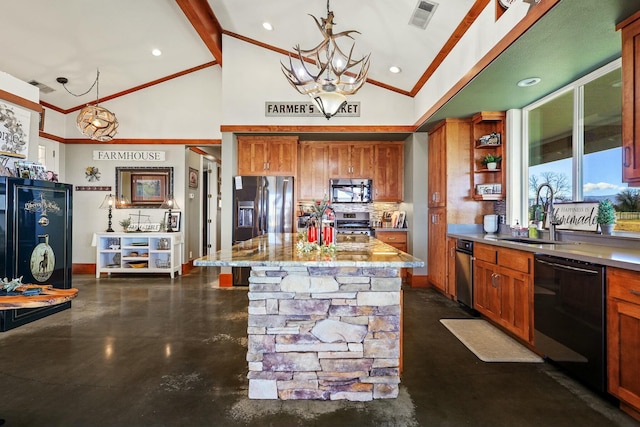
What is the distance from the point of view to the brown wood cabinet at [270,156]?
5.54m

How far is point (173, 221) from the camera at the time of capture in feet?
20.6

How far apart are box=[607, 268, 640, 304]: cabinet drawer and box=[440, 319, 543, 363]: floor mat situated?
101 centimetres

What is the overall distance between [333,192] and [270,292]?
13.0 ft

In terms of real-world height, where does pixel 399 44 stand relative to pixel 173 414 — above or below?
above

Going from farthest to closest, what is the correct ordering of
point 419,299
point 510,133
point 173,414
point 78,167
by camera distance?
point 78,167 → point 419,299 → point 510,133 → point 173,414

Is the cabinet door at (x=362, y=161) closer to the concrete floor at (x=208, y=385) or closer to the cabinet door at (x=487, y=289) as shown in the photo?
the cabinet door at (x=487, y=289)

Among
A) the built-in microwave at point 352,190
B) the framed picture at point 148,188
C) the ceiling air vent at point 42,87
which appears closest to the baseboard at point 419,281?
the built-in microwave at point 352,190

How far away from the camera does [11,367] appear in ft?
8.43

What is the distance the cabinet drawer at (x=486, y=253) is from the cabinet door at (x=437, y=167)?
1.05 meters

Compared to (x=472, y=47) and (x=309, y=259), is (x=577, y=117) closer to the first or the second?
(x=472, y=47)

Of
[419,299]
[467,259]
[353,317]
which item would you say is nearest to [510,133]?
[467,259]

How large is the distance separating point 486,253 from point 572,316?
126cm

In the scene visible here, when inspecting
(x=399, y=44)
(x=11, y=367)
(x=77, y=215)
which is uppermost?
(x=399, y=44)

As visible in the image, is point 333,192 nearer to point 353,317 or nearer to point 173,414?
point 353,317
